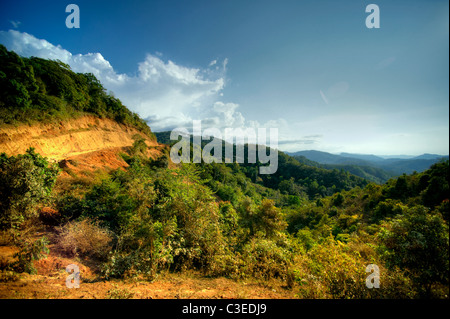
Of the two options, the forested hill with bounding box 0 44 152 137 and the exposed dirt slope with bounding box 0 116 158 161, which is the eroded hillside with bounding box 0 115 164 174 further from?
the forested hill with bounding box 0 44 152 137

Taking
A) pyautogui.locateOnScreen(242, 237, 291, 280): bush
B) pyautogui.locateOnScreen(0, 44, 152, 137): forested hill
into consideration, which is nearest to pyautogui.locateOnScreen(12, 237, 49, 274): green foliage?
pyautogui.locateOnScreen(242, 237, 291, 280): bush

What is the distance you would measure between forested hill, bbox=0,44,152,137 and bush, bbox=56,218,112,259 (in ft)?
35.0

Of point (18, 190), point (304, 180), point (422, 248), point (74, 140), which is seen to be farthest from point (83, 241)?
point (304, 180)

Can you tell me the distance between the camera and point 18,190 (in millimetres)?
5590

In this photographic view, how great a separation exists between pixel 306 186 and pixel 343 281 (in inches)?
3555

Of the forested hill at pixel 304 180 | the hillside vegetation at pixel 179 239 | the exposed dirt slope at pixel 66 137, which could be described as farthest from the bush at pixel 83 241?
the forested hill at pixel 304 180

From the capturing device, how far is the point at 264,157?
118688 mm

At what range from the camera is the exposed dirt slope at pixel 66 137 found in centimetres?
1041

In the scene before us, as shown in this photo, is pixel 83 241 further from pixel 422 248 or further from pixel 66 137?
pixel 66 137

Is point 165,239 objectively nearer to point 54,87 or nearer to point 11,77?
point 11,77

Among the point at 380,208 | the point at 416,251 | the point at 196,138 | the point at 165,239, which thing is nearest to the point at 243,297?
the point at 165,239

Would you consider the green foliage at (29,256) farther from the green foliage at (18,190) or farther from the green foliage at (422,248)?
the green foliage at (422,248)

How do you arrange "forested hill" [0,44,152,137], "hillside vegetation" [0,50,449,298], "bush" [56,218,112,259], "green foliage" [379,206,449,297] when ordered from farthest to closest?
"forested hill" [0,44,152,137] → "bush" [56,218,112,259] → "hillside vegetation" [0,50,449,298] → "green foliage" [379,206,449,297]

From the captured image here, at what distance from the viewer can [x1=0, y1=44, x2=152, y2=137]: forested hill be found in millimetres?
11133
